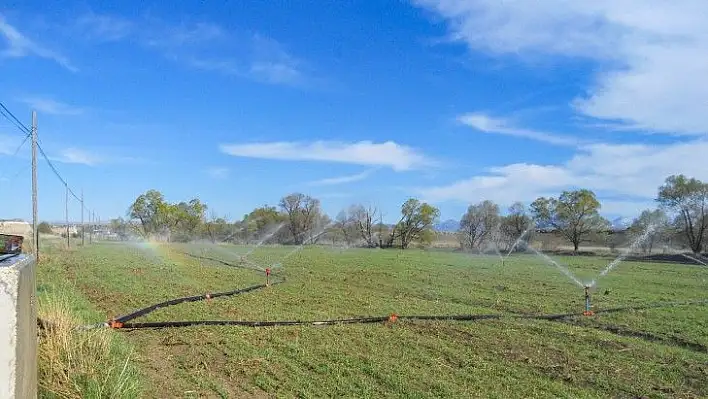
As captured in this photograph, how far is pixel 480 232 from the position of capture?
75.4 metres

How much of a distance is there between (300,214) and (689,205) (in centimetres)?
5332

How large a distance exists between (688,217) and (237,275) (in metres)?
52.9

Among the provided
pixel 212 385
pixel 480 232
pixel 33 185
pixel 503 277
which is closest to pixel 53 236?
pixel 33 185

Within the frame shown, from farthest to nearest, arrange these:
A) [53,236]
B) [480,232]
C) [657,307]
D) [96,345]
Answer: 1. [480,232]
2. [53,236]
3. [657,307]
4. [96,345]

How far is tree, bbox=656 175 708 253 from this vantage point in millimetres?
58062

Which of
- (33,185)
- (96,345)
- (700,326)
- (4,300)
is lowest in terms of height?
(700,326)

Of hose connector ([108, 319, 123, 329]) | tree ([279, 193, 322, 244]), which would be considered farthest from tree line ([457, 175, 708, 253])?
hose connector ([108, 319, 123, 329])

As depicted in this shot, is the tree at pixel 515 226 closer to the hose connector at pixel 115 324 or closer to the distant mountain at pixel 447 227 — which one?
the distant mountain at pixel 447 227

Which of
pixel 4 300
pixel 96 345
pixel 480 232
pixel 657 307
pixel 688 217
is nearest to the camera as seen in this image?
pixel 4 300

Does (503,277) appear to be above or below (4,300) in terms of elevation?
below

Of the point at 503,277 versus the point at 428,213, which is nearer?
the point at 503,277

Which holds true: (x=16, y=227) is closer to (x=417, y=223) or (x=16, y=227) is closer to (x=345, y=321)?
(x=345, y=321)

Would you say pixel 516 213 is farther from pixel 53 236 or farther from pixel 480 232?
pixel 53 236

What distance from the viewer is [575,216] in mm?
70812
